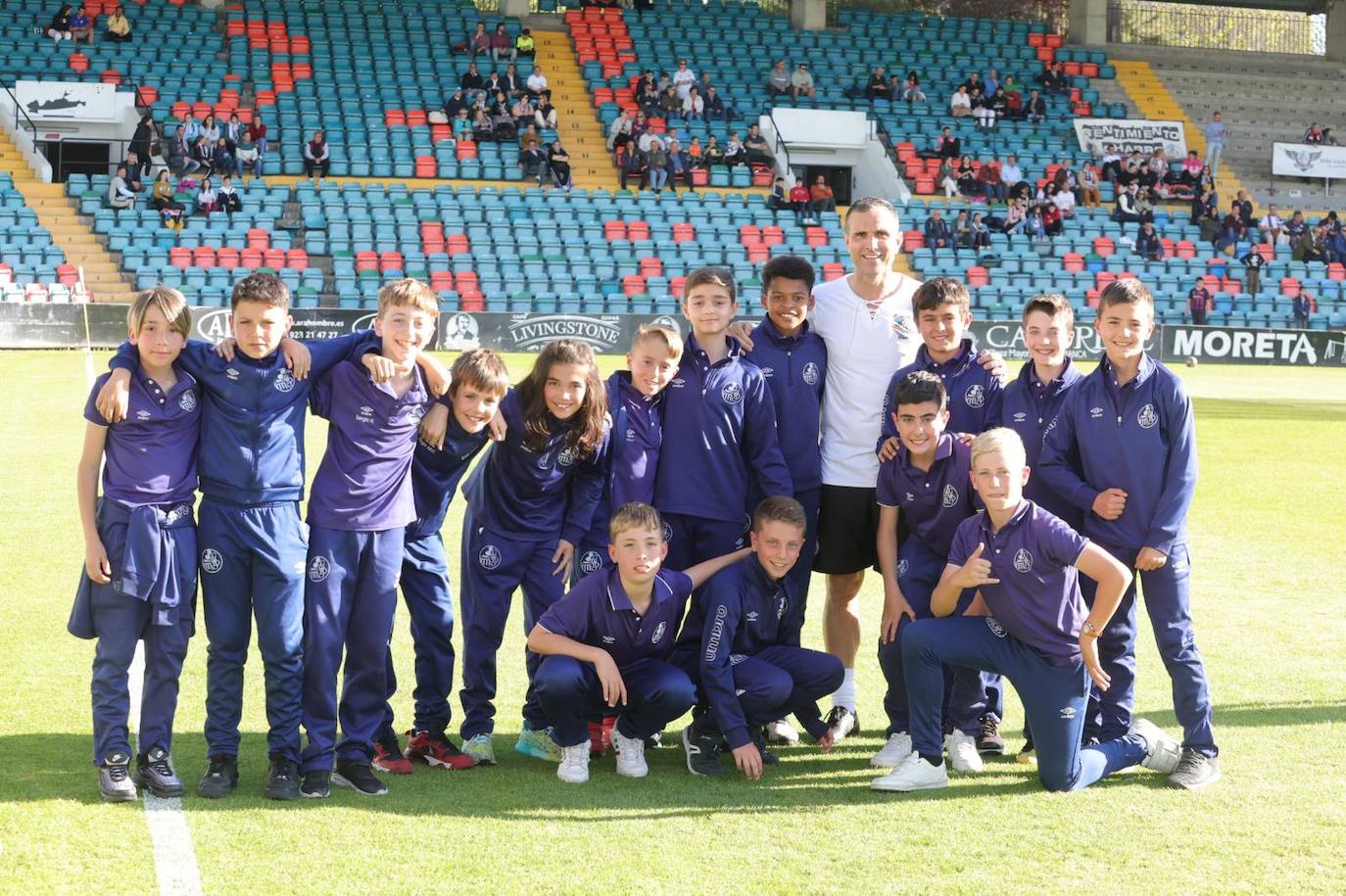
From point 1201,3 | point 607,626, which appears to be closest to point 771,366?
point 607,626

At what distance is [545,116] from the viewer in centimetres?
3316

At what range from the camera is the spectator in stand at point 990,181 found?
3366 centimetres

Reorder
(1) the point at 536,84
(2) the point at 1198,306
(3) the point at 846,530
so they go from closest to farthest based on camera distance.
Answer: (3) the point at 846,530 < (2) the point at 1198,306 < (1) the point at 536,84

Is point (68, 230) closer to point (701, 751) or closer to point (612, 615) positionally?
point (612, 615)

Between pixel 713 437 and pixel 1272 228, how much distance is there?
3238 centimetres

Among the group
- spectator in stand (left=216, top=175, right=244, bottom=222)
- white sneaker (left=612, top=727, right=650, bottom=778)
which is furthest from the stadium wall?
white sneaker (left=612, top=727, right=650, bottom=778)

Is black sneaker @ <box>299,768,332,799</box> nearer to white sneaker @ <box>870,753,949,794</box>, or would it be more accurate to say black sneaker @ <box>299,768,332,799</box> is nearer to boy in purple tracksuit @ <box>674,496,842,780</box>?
boy in purple tracksuit @ <box>674,496,842,780</box>

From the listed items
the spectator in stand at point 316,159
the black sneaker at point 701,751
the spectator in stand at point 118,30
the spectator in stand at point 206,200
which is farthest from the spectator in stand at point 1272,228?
the black sneaker at point 701,751

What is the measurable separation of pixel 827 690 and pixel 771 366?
1.39 meters

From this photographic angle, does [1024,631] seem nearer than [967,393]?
Yes

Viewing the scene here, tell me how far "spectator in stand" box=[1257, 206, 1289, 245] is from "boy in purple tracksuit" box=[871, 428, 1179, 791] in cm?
3192

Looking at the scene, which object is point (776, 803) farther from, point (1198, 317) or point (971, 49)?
point (971, 49)

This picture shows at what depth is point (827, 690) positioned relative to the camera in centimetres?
585

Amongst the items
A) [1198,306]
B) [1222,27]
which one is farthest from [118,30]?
[1222,27]
